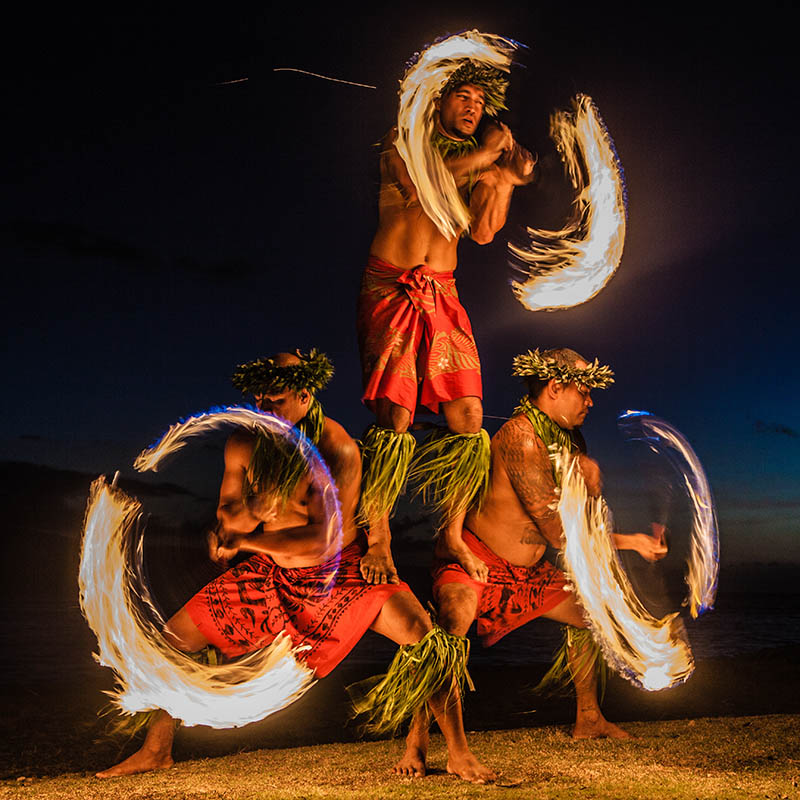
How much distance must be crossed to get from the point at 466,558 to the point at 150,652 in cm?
137

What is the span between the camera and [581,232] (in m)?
4.26

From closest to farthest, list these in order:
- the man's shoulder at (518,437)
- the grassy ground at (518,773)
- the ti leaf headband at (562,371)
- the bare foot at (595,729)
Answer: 1. the grassy ground at (518,773)
2. the man's shoulder at (518,437)
3. the ti leaf headband at (562,371)
4. the bare foot at (595,729)

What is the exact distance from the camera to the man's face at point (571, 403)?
433 centimetres

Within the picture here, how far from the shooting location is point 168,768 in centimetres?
395

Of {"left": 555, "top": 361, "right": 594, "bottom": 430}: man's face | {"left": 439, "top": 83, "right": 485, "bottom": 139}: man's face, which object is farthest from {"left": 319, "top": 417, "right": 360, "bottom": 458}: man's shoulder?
{"left": 439, "top": 83, "right": 485, "bottom": 139}: man's face

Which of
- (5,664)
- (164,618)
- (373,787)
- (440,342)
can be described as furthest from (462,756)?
(5,664)

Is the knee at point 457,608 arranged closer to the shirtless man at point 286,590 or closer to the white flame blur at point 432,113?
the shirtless man at point 286,590

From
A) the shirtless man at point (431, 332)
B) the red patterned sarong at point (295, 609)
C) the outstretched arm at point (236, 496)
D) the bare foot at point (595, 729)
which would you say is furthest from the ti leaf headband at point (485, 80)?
the bare foot at point (595, 729)

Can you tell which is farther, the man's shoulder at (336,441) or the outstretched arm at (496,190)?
the outstretched arm at (496,190)

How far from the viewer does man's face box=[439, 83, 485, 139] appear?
13.0 feet

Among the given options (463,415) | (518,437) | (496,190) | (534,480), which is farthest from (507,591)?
(496,190)

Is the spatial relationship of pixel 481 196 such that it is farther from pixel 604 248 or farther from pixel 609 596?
pixel 609 596

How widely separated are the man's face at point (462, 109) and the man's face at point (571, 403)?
3.99 feet

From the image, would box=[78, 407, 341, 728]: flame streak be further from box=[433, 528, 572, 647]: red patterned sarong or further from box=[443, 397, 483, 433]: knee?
box=[433, 528, 572, 647]: red patterned sarong
